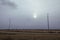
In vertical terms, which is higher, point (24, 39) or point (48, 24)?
point (48, 24)

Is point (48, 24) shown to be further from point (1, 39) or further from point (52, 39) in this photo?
point (1, 39)

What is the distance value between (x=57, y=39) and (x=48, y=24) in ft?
85.6

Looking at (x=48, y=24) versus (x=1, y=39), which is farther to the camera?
(x=48, y=24)

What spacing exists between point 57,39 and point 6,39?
7.84 meters

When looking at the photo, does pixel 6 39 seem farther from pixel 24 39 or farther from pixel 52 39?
pixel 52 39

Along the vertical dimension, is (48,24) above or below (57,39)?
above

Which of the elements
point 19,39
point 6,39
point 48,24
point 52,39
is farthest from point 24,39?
point 48,24

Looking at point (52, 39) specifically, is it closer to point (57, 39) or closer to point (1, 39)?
point (57, 39)

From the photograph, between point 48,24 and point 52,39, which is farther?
point 48,24

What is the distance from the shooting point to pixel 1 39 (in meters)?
14.4

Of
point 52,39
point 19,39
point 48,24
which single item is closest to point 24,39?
point 19,39

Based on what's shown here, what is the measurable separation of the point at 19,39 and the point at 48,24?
2737 centimetres

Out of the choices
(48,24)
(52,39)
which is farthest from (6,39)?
(48,24)

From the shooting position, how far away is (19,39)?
585 inches
